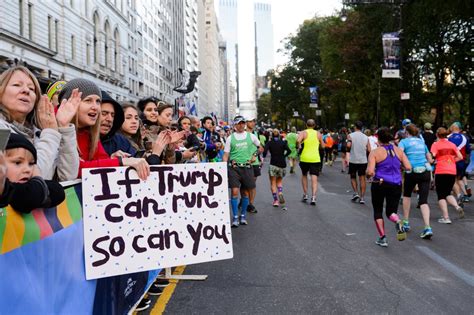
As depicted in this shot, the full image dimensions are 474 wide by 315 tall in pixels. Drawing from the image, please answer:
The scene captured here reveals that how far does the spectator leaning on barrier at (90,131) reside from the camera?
3.48 metres

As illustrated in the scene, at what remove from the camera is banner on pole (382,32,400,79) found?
21.5 meters

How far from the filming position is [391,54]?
21.5 m

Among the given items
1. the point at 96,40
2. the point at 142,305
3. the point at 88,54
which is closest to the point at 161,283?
the point at 142,305

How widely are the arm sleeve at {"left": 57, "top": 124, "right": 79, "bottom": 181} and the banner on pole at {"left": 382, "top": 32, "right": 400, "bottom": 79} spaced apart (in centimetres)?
2006

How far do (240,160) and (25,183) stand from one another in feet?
22.1

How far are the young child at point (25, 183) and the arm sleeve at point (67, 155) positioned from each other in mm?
455

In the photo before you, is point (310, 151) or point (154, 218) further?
point (310, 151)

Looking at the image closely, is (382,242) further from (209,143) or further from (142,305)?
(209,143)

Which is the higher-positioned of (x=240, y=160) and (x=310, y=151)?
(x=310, y=151)

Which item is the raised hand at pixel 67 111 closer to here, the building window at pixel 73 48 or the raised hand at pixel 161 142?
the raised hand at pixel 161 142

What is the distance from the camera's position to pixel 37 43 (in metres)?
36.6

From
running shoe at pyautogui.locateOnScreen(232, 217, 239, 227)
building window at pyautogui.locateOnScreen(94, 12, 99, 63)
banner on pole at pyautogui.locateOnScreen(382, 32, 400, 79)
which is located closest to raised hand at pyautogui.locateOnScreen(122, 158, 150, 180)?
running shoe at pyautogui.locateOnScreen(232, 217, 239, 227)

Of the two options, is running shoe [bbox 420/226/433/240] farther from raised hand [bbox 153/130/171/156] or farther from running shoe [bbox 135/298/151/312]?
raised hand [bbox 153/130/171/156]

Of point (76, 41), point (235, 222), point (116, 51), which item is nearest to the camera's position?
point (235, 222)
